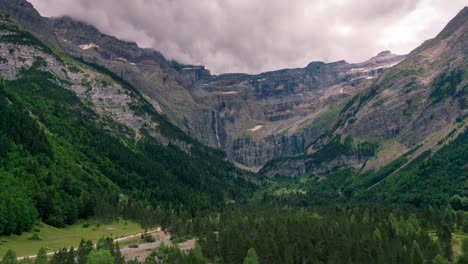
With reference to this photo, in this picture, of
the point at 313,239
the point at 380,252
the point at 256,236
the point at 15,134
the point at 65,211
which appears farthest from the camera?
the point at 15,134

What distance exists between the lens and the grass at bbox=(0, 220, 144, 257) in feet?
302

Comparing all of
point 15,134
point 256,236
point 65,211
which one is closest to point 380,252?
point 256,236

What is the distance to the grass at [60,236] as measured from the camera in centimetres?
9198

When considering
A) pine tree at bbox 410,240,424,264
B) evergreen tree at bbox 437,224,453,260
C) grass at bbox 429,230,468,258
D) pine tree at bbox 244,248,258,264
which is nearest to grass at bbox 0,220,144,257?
pine tree at bbox 244,248,258,264

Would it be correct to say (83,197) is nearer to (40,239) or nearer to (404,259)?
(40,239)

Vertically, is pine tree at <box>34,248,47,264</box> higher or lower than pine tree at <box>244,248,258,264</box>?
higher

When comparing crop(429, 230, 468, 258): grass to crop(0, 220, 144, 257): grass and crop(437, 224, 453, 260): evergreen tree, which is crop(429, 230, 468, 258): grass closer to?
crop(437, 224, 453, 260): evergreen tree

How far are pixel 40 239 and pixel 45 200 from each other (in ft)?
78.4

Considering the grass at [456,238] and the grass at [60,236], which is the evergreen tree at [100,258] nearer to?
the grass at [60,236]

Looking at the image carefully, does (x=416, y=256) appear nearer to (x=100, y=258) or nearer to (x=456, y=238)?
(x=456, y=238)

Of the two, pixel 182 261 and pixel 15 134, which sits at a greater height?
pixel 15 134

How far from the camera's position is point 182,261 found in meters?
87.2

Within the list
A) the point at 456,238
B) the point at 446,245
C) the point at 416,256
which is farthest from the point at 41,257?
the point at 456,238

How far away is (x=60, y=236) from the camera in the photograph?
11519 centimetres
